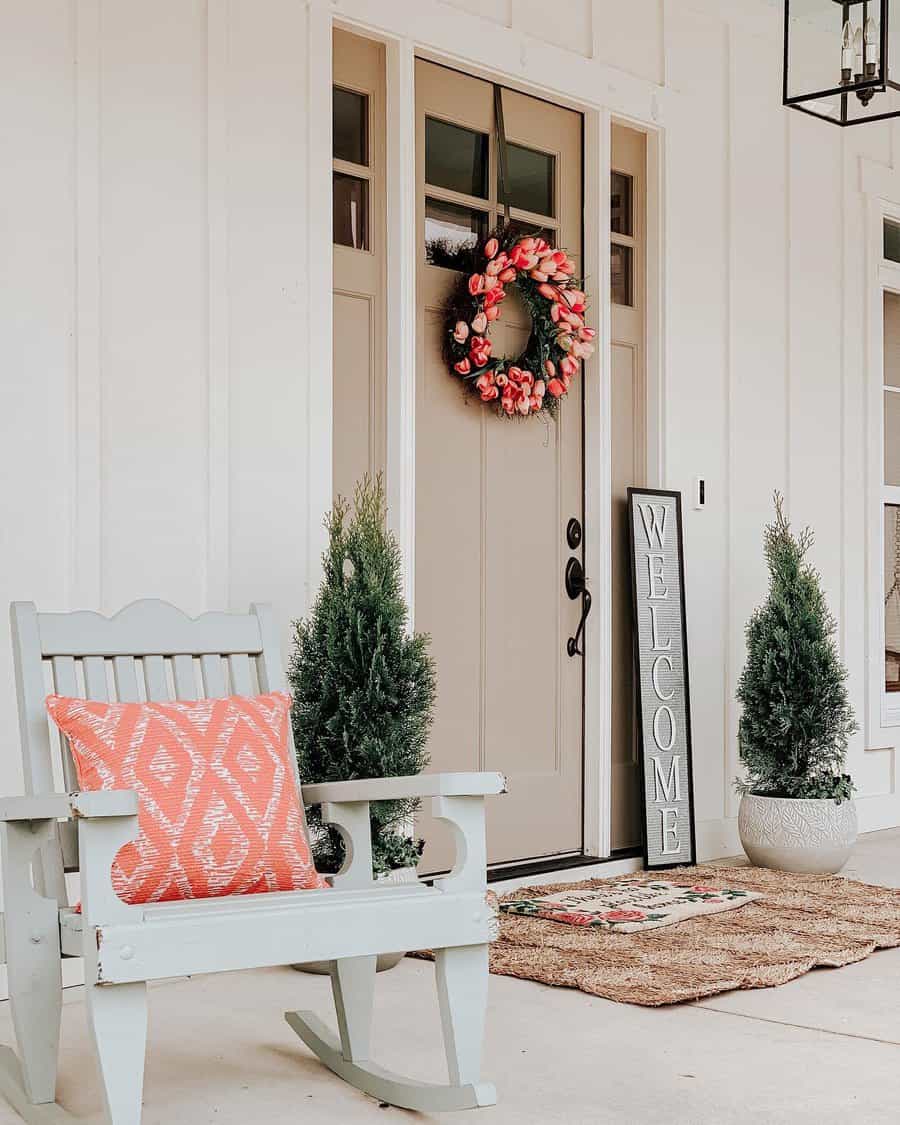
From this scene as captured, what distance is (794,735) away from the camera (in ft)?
15.4

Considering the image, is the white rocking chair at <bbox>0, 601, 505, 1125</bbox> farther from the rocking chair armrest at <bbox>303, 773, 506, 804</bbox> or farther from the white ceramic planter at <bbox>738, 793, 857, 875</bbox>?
the white ceramic planter at <bbox>738, 793, 857, 875</bbox>

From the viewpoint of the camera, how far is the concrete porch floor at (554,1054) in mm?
2434

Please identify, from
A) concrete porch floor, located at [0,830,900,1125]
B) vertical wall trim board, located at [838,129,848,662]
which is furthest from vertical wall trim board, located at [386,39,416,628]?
vertical wall trim board, located at [838,129,848,662]

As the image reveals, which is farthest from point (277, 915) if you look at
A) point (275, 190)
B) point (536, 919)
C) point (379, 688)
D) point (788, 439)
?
point (788, 439)

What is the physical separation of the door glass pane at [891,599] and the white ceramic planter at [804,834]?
140 centimetres

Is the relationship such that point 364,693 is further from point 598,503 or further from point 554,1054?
point 598,503

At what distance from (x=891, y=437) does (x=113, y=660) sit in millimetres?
4223

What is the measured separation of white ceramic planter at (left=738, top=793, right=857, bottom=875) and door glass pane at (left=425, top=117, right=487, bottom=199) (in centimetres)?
219

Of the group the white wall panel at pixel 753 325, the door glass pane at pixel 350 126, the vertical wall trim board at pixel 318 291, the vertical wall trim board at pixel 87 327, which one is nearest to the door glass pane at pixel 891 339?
the white wall panel at pixel 753 325

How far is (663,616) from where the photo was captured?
4.82 meters

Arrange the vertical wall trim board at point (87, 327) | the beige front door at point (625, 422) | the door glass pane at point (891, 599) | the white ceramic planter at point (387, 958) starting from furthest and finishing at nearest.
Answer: the door glass pane at point (891, 599) < the beige front door at point (625, 422) < the vertical wall trim board at point (87, 327) < the white ceramic planter at point (387, 958)

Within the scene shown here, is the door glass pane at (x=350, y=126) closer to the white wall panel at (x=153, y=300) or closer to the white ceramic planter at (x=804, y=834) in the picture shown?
the white wall panel at (x=153, y=300)

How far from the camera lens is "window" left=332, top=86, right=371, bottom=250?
410cm

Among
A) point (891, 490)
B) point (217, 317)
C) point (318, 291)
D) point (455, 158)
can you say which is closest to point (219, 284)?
point (217, 317)
